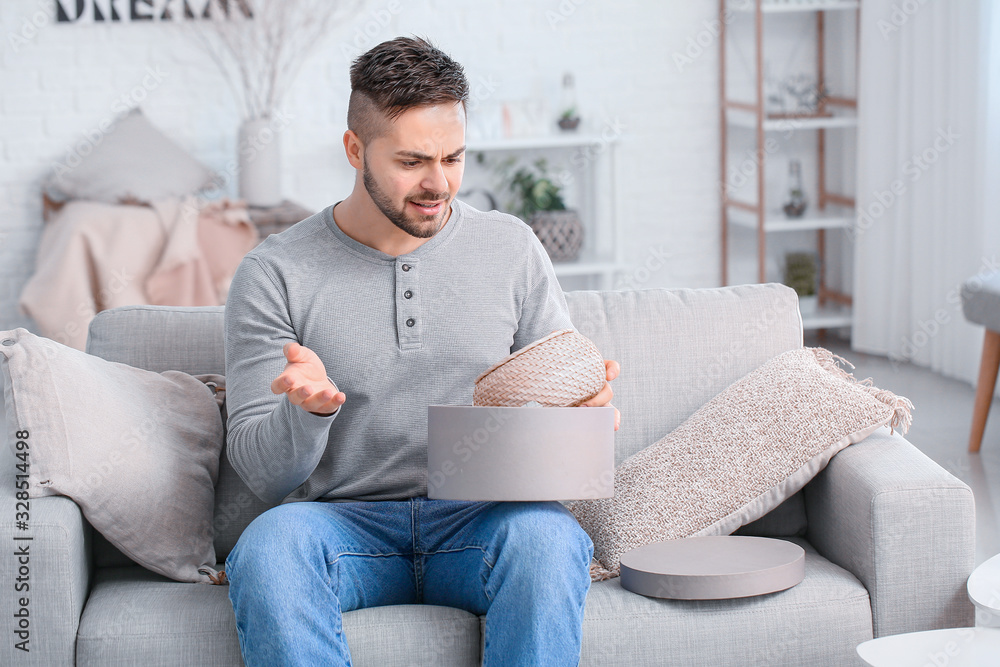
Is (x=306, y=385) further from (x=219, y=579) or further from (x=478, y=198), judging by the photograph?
(x=478, y=198)

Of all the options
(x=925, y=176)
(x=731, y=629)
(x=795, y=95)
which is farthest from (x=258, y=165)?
(x=731, y=629)

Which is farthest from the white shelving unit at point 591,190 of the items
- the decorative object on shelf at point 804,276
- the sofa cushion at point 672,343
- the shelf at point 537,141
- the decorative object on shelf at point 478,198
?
the sofa cushion at point 672,343

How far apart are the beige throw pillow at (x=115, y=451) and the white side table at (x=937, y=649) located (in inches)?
37.8

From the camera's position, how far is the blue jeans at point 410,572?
53.9 inches

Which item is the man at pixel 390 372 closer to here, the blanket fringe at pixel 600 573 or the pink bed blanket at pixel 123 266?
the blanket fringe at pixel 600 573

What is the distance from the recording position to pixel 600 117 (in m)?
4.57

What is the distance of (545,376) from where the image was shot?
56.6 inches

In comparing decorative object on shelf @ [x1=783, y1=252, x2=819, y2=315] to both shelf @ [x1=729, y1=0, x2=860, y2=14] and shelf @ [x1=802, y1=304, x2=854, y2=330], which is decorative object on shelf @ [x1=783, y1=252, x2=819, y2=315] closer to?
shelf @ [x1=802, y1=304, x2=854, y2=330]

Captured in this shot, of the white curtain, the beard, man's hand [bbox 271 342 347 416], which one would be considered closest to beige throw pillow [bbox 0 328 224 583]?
man's hand [bbox 271 342 347 416]

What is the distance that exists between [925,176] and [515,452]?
10.7 ft

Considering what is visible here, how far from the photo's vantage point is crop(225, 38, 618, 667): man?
1.42m

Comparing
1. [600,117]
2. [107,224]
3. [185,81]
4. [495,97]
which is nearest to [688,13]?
[600,117]

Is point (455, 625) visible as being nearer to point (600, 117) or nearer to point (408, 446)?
point (408, 446)

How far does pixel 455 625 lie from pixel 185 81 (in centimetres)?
331
